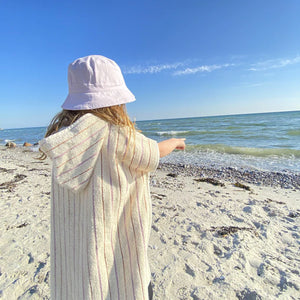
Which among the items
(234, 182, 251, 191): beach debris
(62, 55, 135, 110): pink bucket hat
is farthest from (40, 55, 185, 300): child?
(234, 182, 251, 191): beach debris

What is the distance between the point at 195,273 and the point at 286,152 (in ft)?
30.8

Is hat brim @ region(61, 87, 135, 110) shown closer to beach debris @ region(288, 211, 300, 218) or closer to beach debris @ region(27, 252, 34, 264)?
beach debris @ region(27, 252, 34, 264)

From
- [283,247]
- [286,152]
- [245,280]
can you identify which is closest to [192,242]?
[245,280]

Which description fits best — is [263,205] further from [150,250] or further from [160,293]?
[160,293]

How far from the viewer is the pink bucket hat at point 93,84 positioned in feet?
3.28

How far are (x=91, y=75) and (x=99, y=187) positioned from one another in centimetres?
52

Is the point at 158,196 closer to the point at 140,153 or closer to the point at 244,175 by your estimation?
the point at 244,175

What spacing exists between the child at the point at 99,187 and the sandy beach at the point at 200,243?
1.31 m

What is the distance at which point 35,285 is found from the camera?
2195 mm

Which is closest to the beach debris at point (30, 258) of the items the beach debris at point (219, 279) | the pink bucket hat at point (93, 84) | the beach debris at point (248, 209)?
the beach debris at point (219, 279)

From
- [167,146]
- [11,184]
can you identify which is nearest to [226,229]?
[167,146]

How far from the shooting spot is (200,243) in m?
2.89

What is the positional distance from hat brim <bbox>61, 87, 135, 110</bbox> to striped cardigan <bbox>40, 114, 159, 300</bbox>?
88 millimetres

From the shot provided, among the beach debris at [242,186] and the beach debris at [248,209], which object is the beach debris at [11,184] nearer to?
the beach debris at [248,209]
